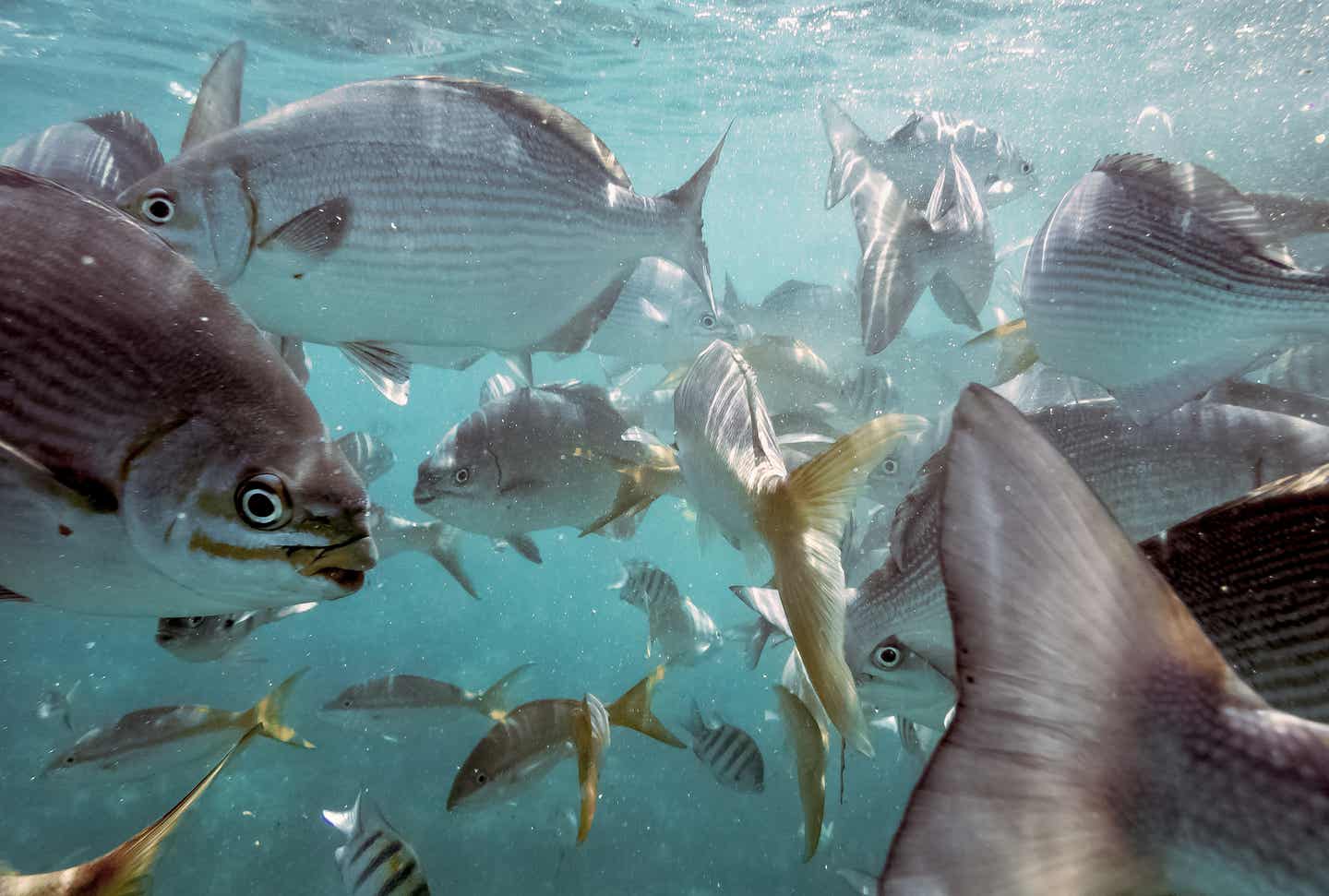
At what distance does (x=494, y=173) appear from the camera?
221 centimetres

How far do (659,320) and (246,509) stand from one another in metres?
4.11

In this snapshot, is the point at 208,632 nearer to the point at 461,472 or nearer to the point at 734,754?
the point at 461,472

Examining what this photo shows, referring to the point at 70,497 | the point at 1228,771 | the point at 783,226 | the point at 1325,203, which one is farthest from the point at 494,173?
the point at 783,226

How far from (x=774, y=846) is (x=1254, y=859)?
895 cm

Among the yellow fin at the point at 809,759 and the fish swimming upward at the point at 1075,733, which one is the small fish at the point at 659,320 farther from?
the fish swimming upward at the point at 1075,733

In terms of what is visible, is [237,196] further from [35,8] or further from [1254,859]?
[35,8]

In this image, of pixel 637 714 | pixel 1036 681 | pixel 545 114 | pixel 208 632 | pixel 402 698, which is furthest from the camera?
pixel 402 698

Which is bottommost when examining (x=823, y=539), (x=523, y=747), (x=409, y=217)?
(x=523, y=747)

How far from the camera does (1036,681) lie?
0.62m

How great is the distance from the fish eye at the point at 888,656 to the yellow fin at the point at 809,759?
0.62 meters

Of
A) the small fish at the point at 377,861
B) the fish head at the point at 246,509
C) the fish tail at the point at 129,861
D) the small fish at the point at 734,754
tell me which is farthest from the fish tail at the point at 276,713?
the fish head at the point at 246,509

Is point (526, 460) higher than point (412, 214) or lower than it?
lower

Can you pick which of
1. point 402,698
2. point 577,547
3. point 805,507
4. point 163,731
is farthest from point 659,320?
point 577,547

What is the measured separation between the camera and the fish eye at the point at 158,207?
176cm
